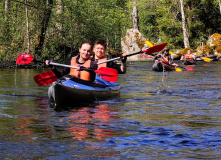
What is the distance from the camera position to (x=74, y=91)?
7.43m

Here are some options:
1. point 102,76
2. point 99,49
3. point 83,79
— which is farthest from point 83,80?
point 99,49

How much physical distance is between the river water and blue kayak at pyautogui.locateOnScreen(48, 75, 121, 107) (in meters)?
0.18

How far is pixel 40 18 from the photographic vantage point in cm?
1984

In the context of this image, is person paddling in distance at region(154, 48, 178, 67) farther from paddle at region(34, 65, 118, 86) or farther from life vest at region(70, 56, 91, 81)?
life vest at region(70, 56, 91, 81)

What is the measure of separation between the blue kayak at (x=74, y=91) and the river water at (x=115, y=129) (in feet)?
0.59

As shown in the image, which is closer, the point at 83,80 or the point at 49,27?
the point at 83,80

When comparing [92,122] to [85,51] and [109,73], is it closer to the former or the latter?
[85,51]

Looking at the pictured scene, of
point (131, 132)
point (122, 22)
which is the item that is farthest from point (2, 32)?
point (122, 22)

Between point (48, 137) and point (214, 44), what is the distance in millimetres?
27158

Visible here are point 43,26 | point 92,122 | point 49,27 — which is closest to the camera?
point 92,122

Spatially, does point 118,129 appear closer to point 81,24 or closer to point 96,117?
point 96,117

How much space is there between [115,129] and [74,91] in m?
2.29

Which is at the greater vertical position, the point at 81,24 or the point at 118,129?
the point at 81,24

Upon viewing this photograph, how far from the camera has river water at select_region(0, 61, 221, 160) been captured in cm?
408
